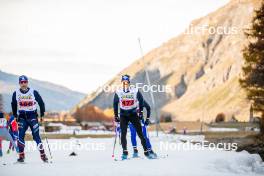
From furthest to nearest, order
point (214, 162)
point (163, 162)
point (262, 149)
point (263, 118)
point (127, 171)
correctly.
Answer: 1. point (263, 118)
2. point (262, 149)
3. point (214, 162)
4. point (163, 162)
5. point (127, 171)

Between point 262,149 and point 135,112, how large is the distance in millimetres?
12255

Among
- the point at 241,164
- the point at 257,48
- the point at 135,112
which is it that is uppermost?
the point at 257,48

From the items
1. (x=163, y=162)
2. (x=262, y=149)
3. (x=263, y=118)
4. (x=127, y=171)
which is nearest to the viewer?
(x=127, y=171)

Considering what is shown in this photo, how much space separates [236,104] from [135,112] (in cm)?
15237

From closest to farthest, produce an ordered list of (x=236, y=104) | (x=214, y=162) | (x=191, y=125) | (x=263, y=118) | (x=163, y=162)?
1. (x=163, y=162)
2. (x=214, y=162)
3. (x=263, y=118)
4. (x=191, y=125)
5. (x=236, y=104)

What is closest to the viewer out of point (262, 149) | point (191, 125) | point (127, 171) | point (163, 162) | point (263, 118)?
point (127, 171)

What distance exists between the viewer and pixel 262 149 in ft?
93.1

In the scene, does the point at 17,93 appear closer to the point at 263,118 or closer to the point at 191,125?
the point at 263,118

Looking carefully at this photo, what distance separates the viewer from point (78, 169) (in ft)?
47.9

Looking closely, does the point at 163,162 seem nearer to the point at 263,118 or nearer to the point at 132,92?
the point at 132,92

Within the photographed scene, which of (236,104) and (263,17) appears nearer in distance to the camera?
(263,17)

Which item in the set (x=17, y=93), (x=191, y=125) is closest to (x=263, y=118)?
(x=17, y=93)

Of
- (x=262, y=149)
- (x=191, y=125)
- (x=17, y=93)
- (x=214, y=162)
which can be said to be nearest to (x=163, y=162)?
(x=214, y=162)

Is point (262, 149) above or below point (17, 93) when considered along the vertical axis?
below
